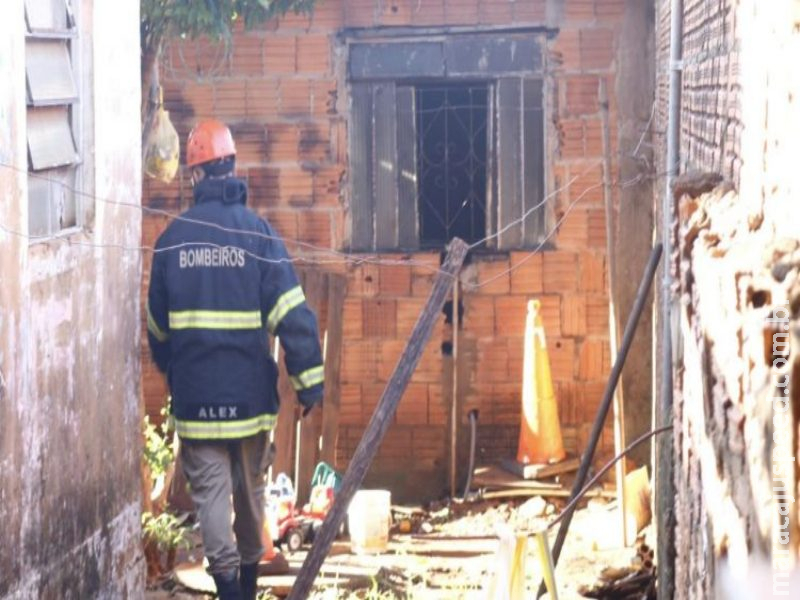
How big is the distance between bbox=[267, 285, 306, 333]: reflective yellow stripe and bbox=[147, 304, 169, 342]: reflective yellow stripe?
518 mm

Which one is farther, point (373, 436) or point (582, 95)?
point (582, 95)

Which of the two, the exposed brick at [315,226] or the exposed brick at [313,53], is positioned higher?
the exposed brick at [313,53]

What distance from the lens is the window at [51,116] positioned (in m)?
5.81

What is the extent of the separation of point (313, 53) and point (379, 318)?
1.93m

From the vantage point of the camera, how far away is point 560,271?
10.4 m

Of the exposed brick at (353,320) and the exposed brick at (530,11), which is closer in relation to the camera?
the exposed brick at (530,11)

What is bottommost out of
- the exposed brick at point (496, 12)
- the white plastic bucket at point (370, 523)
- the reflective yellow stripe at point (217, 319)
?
the white plastic bucket at point (370, 523)

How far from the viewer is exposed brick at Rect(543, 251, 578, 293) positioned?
408 inches

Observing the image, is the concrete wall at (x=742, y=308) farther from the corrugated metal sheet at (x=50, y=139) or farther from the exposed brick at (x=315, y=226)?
the exposed brick at (x=315, y=226)

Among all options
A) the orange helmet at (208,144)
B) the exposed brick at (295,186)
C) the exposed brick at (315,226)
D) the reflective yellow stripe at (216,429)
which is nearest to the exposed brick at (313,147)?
the exposed brick at (295,186)

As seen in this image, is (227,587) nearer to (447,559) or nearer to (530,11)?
(447,559)

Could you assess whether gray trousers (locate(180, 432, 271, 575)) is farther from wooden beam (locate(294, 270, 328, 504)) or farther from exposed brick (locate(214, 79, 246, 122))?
exposed brick (locate(214, 79, 246, 122))

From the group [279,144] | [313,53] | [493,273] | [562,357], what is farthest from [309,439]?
[313,53]

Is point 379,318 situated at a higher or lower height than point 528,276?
lower
